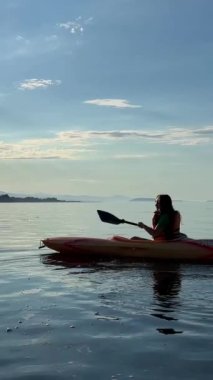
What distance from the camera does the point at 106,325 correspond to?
6.60 m

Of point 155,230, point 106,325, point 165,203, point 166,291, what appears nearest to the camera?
point 106,325

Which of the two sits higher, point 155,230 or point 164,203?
point 164,203

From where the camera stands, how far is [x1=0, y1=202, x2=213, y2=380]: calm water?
5.05 metres

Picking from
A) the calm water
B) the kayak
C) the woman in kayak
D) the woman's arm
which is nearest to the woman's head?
the woman in kayak

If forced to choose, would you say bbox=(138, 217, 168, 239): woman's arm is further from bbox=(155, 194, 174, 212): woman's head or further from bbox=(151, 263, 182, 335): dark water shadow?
bbox=(151, 263, 182, 335): dark water shadow

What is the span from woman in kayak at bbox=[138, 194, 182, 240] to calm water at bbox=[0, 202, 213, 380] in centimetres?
222

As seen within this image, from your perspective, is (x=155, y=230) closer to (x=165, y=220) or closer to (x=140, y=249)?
(x=165, y=220)

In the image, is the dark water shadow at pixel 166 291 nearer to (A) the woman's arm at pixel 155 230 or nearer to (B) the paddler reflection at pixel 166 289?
(B) the paddler reflection at pixel 166 289

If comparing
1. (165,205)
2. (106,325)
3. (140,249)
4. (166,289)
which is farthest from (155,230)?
(106,325)

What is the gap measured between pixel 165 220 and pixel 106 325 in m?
6.89

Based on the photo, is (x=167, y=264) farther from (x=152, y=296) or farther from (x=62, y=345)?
(x=62, y=345)

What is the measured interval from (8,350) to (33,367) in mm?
595

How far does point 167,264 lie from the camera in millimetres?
12789

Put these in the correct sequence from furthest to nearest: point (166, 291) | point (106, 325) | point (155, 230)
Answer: point (155, 230) < point (166, 291) < point (106, 325)
